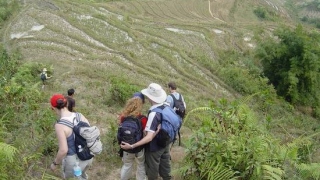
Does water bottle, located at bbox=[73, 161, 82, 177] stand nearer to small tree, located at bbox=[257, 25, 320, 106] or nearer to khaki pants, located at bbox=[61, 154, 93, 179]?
khaki pants, located at bbox=[61, 154, 93, 179]

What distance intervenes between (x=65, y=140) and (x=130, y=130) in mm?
897

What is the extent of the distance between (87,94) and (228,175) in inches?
298

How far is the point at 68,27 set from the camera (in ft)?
70.2

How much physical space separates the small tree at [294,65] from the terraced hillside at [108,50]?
12.3 feet

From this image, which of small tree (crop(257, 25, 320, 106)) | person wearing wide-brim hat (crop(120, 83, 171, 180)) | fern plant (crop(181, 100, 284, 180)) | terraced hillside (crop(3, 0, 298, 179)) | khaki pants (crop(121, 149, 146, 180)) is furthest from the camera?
small tree (crop(257, 25, 320, 106))

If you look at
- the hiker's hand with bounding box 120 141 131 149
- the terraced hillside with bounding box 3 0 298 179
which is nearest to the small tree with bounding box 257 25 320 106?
the terraced hillside with bounding box 3 0 298 179

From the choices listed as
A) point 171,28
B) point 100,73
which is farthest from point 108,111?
point 171,28

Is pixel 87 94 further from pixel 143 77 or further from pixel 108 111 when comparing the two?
pixel 143 77

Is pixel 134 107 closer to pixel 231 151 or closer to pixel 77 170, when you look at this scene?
pixel 77 170

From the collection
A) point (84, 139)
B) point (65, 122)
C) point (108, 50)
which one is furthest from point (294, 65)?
point (65, 122)

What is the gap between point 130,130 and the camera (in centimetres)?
504

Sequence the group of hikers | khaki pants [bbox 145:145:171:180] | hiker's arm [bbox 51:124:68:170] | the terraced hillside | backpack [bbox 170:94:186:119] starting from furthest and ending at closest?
the terraced hillside < backpack [bbox 170:94:186:119] < khaki pants [bbox 145:145:171:180] < the group of hikers < hiker's arm [bbox 51:124:68:170]

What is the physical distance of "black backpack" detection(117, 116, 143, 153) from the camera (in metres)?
5.05

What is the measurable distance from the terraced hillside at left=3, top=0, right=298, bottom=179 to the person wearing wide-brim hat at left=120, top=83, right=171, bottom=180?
10.6 feet
